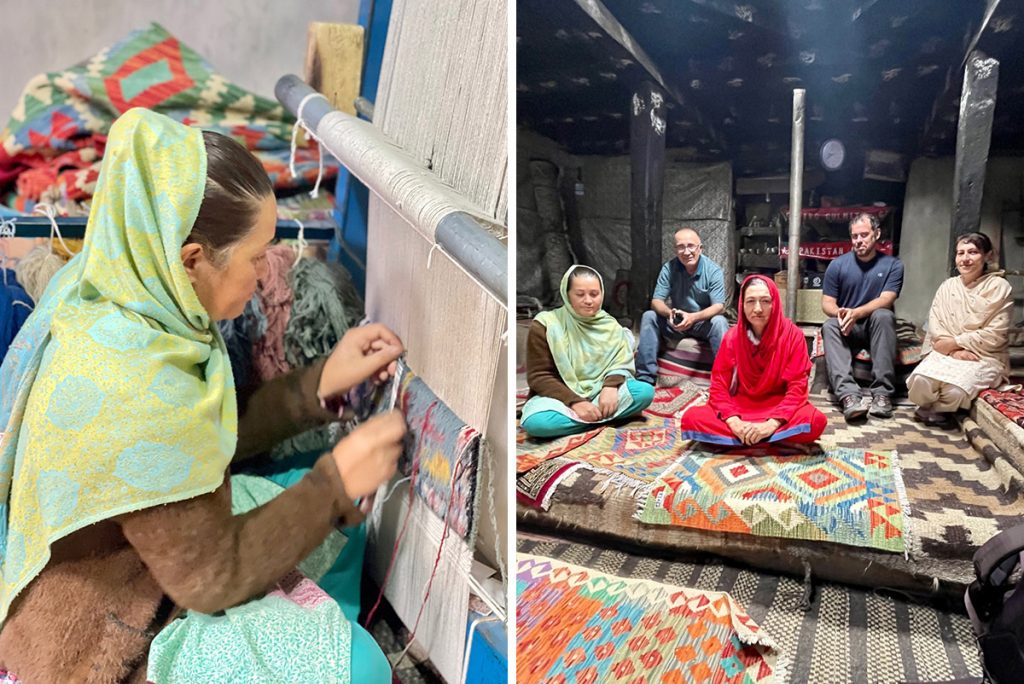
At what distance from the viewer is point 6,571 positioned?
2.43 feet

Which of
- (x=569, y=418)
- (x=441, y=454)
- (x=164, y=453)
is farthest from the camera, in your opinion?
(x=569, y=418)

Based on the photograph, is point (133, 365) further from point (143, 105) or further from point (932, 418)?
point (932, 418)

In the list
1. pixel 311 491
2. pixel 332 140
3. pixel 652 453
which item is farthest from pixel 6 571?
pixel 652 453

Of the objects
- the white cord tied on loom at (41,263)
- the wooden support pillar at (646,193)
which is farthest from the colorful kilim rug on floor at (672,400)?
the white cord tied on loom at (41,263)

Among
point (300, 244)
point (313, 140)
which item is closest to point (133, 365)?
point (300, 244)

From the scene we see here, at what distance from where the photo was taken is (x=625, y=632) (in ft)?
3.10

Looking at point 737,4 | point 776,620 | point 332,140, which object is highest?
point 737,4

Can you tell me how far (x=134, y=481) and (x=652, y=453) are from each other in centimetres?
61

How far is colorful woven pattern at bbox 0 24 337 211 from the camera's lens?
2.61ft

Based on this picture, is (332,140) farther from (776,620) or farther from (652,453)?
(776,620)

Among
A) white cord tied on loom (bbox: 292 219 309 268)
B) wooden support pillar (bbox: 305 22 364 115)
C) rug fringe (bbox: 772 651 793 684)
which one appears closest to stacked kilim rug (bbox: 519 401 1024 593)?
rug fringe (bbox: 772 651 793 684)

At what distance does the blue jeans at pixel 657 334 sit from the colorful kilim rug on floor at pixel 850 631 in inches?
10.9

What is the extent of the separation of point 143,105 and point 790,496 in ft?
2.96

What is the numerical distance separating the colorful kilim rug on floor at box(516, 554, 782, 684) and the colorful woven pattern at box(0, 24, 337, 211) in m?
0.64
